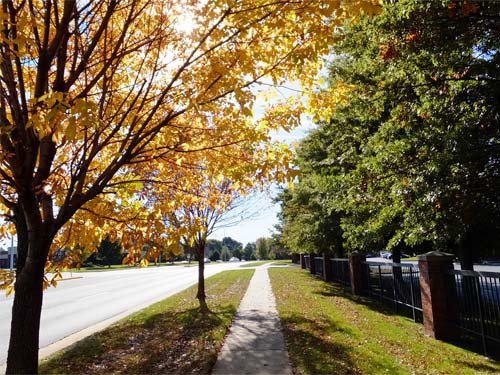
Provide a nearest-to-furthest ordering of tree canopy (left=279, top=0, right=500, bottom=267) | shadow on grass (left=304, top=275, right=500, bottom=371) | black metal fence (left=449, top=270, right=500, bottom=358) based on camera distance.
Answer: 1. tree canopy (left=279, top=0, right=500, bottom=267)
2. black metal fence (left=449, top=270, right=500, bottom=358)
3. shadow on grass (left=304, top=275, right=500, bottom=371)

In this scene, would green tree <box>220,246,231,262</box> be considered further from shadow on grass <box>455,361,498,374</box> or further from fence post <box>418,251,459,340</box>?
shadow on grass <box>455,361,498,374</box>

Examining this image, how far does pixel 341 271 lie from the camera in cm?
2061

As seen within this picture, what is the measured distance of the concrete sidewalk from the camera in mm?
6293

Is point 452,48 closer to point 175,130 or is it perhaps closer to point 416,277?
point 175,130

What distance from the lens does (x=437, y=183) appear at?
23.2 ft

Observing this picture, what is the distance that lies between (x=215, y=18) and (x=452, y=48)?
4.87m

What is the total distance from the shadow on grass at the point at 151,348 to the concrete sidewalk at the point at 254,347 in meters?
0.25

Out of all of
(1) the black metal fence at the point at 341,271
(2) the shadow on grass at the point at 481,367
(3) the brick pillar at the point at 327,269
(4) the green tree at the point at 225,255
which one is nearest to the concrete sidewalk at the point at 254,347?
(2) the shadow on grass at the point at 481,367

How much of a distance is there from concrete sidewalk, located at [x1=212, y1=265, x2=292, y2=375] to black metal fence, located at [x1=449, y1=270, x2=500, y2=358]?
3590 mm

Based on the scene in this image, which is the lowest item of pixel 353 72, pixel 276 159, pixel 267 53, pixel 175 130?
pixel 276 159

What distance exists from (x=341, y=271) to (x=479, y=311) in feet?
43.2

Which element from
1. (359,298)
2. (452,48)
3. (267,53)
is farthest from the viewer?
(359,298)

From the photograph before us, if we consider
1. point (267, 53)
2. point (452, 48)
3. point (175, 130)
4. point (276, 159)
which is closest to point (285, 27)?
point (267, 53)

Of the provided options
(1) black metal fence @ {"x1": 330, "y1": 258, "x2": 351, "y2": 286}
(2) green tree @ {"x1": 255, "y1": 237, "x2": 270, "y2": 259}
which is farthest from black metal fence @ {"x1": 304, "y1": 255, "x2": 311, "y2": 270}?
(2) green tree @ {"x1": 255, "y1": 237, "x2": 270, "y2": 259}
